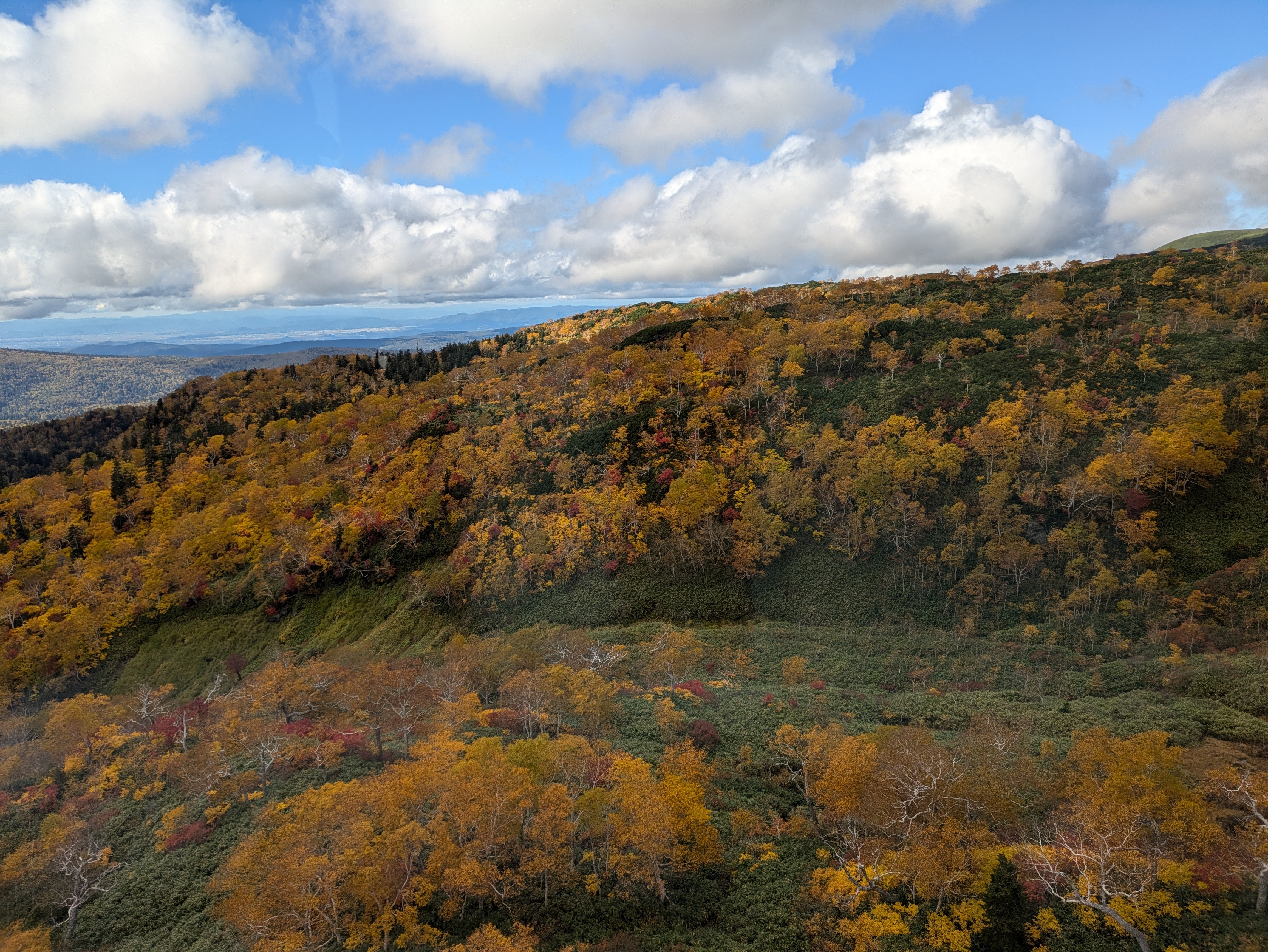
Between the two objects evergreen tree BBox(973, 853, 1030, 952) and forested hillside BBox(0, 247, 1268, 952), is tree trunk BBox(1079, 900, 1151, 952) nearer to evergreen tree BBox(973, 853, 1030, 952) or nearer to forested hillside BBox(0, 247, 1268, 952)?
forested hillside BBox(0, 247, 1268, 952)

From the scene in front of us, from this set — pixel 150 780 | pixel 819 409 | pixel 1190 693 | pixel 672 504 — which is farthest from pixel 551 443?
pixel 1190 693

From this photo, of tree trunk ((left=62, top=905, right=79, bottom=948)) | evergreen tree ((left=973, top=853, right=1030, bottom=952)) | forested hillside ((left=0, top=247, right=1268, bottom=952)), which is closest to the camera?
evergreen tree ((left=973, top=853, right=1030, bottom=952))

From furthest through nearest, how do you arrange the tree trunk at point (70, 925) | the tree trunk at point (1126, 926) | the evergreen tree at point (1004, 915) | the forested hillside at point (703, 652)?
the tree trunk at point (70, 925) → the forested hillside at point (703, 652) → the evergreen tree at point (1004, 915) → the tree trunk at point (1126, 926)

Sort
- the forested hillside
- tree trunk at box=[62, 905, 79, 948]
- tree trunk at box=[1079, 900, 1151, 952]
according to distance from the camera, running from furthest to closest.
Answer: tree trunk at box=[62, 905, 79, 948] → the forested hillside → tree trunk at box=[1079, 900, 1151, 952]

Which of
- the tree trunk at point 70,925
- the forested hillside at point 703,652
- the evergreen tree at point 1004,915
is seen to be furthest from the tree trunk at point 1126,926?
the tree trunk at point 70,925

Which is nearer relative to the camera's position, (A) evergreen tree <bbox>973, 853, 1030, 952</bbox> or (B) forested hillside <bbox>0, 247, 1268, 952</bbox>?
(A) evergreen tree <bbox>973, 853, 1030, 952</bbox>

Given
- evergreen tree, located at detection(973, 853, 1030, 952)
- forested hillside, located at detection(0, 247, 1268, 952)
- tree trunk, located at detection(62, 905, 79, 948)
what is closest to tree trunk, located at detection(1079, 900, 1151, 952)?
forested hillside, located at detection(0, 247, 1268, 952)

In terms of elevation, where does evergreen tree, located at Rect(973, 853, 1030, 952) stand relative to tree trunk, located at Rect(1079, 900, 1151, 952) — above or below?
below

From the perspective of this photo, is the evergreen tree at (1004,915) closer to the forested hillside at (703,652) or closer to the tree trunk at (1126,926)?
the forested hillside at (703,652)

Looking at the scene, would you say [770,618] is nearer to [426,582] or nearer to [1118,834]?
[1118,834]
